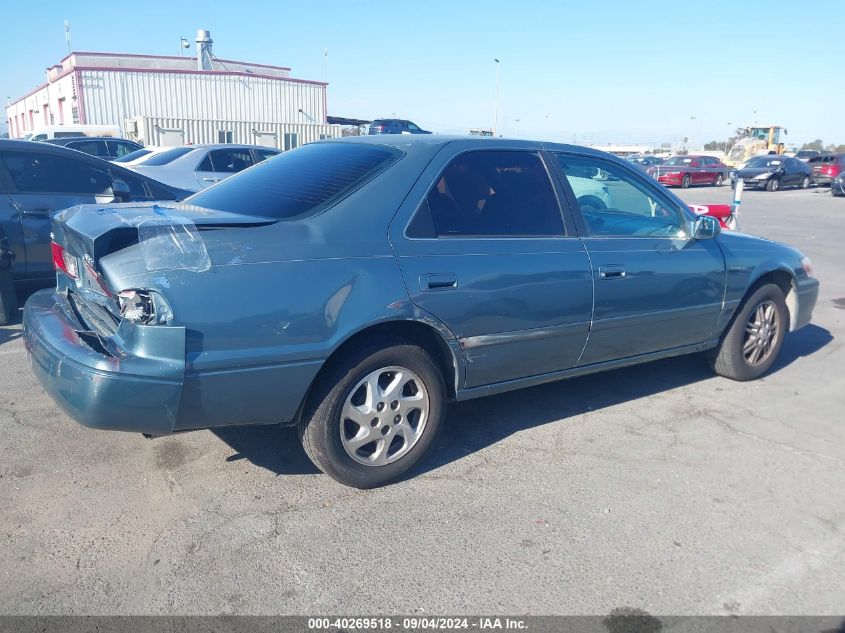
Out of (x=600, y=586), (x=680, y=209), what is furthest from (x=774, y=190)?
(x=600, y=586)

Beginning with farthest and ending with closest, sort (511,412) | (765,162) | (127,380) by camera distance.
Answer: (765,162) → (511,412) → (127,380)

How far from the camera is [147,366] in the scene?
9.23ft

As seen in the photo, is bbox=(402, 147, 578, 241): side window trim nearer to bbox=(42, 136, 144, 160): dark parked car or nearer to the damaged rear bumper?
the damaged rear bumper

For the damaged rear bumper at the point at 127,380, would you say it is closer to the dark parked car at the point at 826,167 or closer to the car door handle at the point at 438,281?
the car door handle at the point at 438,281

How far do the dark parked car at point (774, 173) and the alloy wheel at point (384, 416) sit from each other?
2963 cm

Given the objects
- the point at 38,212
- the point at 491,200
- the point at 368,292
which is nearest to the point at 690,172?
the point at 38,212

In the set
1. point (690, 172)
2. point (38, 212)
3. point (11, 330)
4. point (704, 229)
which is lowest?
point (11, 330)

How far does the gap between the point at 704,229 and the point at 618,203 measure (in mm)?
569

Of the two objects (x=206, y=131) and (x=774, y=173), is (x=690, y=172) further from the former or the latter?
(x=206, y=131)

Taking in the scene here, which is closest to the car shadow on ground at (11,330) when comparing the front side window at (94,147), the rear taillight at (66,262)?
the rear taillight at (66,262)

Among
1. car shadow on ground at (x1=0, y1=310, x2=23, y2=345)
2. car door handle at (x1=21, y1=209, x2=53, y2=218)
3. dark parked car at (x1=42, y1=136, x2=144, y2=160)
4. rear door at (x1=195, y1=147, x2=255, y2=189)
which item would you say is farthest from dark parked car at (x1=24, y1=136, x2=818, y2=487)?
dark parked car at (x1=42, y1=136, x2=144, y2=160)

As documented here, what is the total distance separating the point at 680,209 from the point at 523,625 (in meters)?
3.08

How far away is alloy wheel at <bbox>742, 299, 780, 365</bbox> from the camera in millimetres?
5230

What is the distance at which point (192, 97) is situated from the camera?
3775cm
